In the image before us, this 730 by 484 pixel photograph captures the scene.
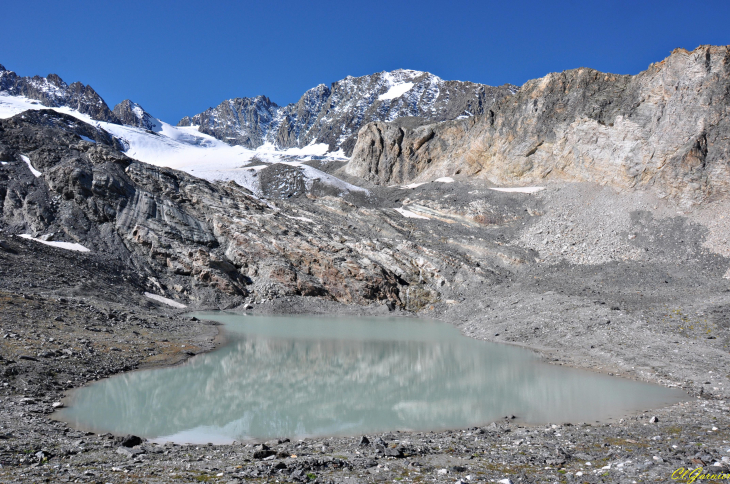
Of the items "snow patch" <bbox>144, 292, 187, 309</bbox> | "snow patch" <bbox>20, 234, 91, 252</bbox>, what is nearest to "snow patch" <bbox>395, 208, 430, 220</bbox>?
"snow patch" <bbox>144, 292, 187, 309</bbox>

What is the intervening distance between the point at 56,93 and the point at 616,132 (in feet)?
666

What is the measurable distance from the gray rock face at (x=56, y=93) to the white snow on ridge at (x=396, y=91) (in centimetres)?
10601

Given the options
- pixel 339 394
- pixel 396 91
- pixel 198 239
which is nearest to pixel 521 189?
pixel 198 239

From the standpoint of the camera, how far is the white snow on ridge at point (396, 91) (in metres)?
182

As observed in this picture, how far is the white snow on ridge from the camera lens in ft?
596

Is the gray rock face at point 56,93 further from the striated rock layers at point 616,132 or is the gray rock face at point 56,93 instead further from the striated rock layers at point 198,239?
the striated rock layers at point 616,132

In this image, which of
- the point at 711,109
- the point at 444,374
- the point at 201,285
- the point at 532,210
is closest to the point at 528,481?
the point at 444,374

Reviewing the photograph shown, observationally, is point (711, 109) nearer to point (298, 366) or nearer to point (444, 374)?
point (444, 374)

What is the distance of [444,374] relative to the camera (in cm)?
1956

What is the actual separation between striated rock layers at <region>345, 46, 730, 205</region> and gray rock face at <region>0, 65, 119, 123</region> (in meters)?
160

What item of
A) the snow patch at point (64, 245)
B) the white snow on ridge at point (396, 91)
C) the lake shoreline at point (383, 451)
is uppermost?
the white snow on ridge at point (396, 91)

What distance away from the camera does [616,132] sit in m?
55.2

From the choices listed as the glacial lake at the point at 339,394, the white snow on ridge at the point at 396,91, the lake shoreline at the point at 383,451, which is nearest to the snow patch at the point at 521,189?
the glacial lake at the point at 339,394

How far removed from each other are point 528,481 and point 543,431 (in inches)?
180
